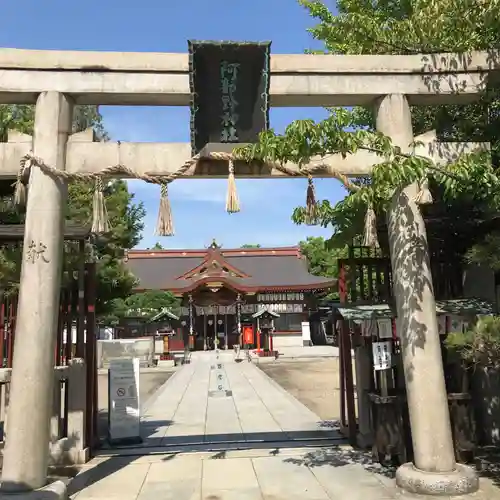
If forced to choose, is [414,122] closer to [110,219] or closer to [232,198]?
[232,198]

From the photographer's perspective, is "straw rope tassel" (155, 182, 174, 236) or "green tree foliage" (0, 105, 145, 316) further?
"green tree foliage" (0, 105, 145, 316)

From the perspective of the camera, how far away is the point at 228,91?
6223 millimetres

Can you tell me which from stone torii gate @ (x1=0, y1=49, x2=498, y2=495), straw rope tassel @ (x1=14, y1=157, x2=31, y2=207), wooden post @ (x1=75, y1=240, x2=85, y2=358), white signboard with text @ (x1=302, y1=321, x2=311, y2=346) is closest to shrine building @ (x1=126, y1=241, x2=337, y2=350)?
white signboard with text @ (x1=302, y1=321, x2=311, y2=346)

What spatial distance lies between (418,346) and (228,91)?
3794 mm

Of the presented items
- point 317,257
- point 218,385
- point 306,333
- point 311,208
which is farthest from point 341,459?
point 317,257

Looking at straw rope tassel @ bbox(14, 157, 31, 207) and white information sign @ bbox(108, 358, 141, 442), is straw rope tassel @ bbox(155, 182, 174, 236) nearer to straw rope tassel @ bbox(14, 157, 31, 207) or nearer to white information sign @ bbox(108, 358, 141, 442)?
straw rope tassel @ bbox(14, 157, 31, 207)

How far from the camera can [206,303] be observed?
3819 cm

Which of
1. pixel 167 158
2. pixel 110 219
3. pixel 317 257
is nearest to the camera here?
pixel 167 158

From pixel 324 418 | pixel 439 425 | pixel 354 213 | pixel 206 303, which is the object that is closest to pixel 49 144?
pixel 354 213

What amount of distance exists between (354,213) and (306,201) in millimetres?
1792

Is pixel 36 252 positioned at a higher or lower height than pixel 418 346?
higher

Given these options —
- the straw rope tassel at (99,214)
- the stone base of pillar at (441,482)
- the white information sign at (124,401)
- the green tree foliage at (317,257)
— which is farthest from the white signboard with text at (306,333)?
the straw rope tassel at (99,214)

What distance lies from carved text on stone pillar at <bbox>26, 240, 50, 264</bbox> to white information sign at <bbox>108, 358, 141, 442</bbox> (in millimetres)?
3743

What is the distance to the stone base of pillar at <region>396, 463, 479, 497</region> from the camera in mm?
5230
